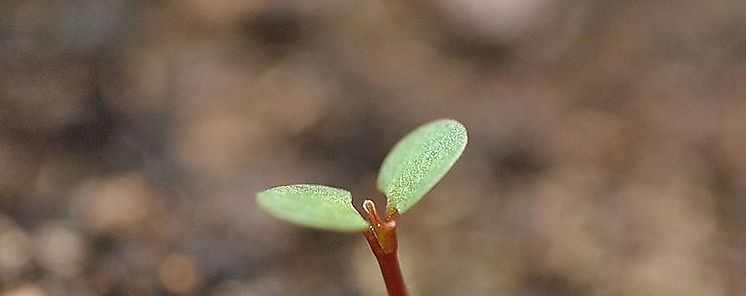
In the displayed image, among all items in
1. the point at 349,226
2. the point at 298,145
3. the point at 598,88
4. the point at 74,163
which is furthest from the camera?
the point at 598,88

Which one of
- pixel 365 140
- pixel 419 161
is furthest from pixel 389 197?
pixel 365 140

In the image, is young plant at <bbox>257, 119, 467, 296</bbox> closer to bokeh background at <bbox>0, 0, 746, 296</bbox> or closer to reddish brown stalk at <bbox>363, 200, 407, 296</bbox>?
reddish brown stalk at <bbox>363, 200, 407, 296</bbox>

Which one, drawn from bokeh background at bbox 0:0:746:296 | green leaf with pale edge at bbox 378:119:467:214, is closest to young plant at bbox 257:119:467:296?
green leaf with pale edge at bbox 378:119:467:214

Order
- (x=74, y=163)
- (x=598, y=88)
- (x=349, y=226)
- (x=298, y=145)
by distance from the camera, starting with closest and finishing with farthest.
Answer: (x=349, y=226) → (x=74, y=163) → (x=298, y=145) → (x=598, y=88)

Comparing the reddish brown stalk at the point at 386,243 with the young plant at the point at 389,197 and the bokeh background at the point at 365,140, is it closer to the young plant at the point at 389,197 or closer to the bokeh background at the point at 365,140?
the young plant at the point at 389,197

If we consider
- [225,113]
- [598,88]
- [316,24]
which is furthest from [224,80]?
[598,88]

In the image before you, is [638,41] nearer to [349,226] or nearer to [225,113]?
[225,113]
